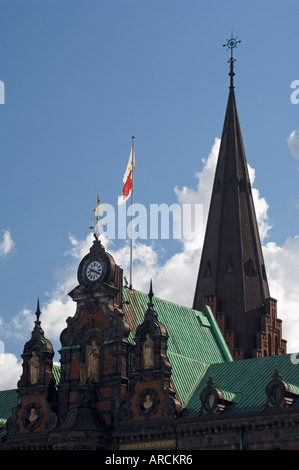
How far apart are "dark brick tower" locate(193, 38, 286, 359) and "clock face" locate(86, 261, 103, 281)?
16.7m

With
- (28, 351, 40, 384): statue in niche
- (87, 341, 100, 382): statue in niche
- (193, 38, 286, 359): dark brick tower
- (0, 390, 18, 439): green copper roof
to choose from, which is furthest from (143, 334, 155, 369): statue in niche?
(193, 38, 286, 359): dark brick tower

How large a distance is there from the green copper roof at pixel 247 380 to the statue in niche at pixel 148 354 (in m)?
3.91

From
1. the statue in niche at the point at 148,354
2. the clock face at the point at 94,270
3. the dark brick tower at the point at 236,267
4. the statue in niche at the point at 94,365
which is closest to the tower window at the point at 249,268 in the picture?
the dark brick tower at the point at 236,267

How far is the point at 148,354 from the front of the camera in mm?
76625

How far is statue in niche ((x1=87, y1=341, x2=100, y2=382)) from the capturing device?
257 feet

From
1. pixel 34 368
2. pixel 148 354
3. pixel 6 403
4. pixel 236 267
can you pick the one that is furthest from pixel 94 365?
pixel 236 267

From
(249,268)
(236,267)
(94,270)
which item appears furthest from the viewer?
(249,268)

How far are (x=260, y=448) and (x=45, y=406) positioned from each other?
1812 centimetres

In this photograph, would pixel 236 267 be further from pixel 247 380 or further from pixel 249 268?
pixel 247 380

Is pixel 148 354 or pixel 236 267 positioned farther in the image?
pixel 236 267

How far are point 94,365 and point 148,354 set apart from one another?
4457 mm

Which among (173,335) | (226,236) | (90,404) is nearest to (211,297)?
(226,236)

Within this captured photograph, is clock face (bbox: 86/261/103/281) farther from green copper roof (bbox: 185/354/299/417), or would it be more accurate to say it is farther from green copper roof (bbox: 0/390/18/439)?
green copper roof (bbox: 0/390/18/439)
